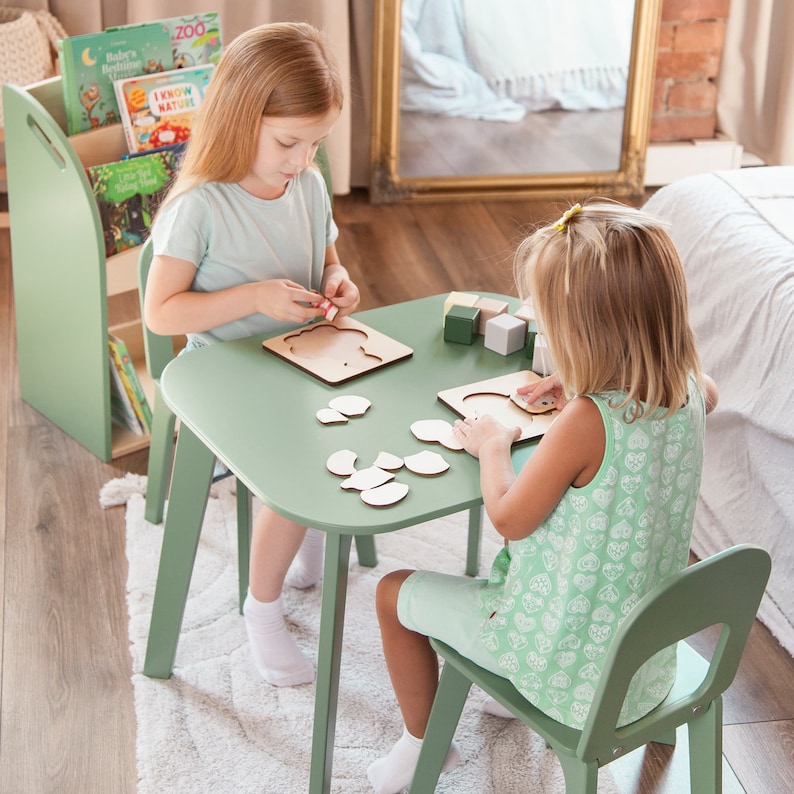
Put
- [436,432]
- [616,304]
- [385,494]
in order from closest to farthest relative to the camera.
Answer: [616,304] → [385,494] → [436,432]

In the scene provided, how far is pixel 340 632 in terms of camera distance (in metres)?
1.35

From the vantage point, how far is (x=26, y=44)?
2875 mm

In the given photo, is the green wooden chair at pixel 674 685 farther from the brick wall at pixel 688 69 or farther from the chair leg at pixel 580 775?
the brick wall at pixel 688 69

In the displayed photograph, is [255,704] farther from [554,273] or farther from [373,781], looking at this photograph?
[554,273]

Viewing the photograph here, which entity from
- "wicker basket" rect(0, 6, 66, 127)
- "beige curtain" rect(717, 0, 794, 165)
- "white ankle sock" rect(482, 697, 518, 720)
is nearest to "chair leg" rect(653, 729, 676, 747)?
"white ankle sock" rect(482, 697, 518, 720)

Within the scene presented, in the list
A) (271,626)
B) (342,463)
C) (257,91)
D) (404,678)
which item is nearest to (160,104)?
(257,91)

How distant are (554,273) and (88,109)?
4.51ft

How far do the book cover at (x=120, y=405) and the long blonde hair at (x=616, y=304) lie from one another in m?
1.31

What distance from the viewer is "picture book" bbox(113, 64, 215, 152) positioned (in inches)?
84.7

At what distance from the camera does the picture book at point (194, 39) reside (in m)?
2.22

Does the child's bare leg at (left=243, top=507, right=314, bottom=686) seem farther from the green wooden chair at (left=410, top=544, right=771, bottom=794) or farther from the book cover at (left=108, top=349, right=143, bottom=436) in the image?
the book cover at (left=108, top=349, right=143, bottom=436)

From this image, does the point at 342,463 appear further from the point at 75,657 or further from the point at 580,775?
the point at 75,657

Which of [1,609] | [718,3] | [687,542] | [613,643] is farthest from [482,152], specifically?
[613,643]

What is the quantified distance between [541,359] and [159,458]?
2.94 ft
